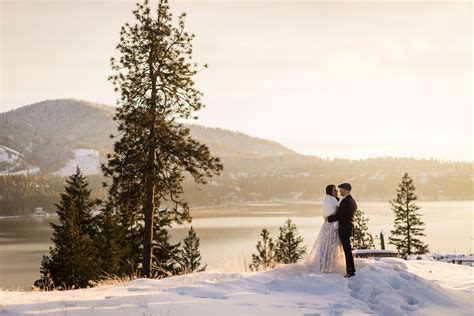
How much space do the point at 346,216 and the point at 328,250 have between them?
38.3 inches

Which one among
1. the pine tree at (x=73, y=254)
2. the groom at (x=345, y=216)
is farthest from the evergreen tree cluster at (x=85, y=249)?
the groom at (x=345, y=216)

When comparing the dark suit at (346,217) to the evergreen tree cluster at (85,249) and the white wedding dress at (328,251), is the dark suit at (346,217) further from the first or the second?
the evergreen tree cluster at (85,249)

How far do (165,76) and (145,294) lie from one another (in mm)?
15790

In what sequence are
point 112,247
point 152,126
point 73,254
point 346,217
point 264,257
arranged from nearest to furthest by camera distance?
1. point 346,217
2. point 152,126
3. point 73,254
4. point 112,247
5. point 264,257

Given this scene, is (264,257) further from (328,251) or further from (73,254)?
(328,251)

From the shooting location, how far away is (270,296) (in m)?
9.49

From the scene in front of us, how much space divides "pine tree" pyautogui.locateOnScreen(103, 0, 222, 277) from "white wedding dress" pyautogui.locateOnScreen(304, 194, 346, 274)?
1113 centimetres

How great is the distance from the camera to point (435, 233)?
123m

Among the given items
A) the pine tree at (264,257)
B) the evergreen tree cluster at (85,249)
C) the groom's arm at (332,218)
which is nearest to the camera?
the groom's arm at (332,218)

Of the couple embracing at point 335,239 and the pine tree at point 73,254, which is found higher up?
the couple embracing at point 335,239

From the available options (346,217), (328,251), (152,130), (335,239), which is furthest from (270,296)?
(152,130)

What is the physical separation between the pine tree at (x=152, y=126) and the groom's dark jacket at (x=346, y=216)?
1156 cm

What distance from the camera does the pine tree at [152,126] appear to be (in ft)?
74.4

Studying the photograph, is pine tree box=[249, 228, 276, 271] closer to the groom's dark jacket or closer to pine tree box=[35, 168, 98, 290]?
the groom's dark jacket
